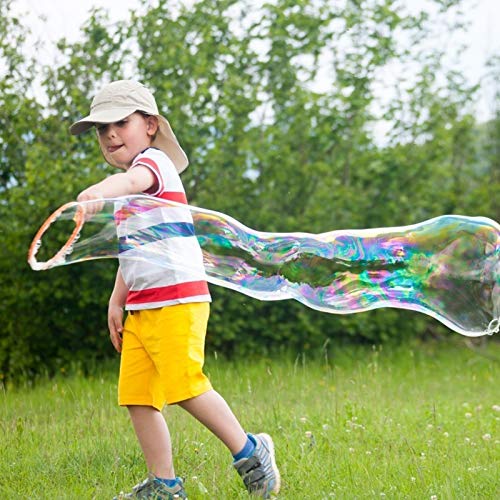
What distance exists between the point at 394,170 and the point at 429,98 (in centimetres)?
67

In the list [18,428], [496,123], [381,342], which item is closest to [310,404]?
[18,428]

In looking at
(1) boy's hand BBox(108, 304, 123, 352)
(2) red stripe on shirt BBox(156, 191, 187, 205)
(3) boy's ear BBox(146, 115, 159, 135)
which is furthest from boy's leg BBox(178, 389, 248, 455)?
(3) boy's ear BBox(146, 115, 159, 135)

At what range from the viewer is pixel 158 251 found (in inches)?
131

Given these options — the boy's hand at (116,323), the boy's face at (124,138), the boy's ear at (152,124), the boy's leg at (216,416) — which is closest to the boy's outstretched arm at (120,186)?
the boy's face at (124,138)

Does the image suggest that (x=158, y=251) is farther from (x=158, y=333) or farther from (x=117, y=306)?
(x=117, y=306)

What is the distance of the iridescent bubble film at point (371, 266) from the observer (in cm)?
371

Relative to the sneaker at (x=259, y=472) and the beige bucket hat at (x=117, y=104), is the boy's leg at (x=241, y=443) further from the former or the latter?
the beige bucket hat at (x=117, y=104)

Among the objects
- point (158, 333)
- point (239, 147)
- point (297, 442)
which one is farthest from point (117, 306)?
point (239, 147)

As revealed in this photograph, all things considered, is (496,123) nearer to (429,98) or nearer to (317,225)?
(429,98)

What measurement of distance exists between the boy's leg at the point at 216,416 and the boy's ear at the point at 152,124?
0.98 meters

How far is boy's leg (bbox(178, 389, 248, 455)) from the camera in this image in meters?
3.32

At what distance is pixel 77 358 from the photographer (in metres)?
6.94

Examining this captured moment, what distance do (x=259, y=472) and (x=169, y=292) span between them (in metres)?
0.73

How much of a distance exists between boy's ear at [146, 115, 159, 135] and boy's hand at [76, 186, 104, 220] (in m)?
0.54
